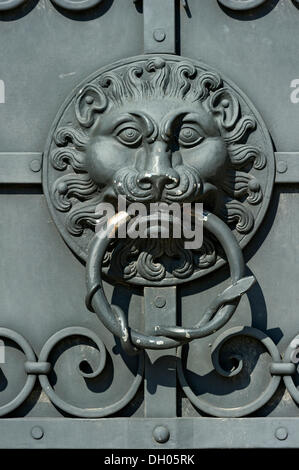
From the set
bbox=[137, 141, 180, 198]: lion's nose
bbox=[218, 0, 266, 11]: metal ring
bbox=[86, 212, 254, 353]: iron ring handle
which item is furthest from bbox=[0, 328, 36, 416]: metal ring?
Answer: bbox=[218, 0, 266, 11]: metal ring

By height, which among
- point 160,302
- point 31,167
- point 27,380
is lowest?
point 27,380

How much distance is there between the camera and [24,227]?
2125 mm

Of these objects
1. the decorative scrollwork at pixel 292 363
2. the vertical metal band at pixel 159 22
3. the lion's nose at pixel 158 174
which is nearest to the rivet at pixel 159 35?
the vertical metal band at pixel 159 22

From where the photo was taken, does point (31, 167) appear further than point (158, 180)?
Yes

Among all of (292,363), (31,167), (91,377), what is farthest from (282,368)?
(31,167)

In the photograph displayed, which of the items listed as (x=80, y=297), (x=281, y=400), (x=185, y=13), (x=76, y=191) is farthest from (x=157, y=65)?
(x=281, y=400)

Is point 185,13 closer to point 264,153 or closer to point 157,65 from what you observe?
point 157,65

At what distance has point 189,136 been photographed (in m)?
2.04

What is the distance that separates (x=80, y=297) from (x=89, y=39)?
19.9 inches

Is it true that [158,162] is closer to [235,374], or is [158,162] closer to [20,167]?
[20,167]

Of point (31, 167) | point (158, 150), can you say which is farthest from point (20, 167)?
point (158, 150)

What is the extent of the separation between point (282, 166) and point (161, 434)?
0.56 meters

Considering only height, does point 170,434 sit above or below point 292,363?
below

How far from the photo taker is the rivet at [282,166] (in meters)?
2.11
